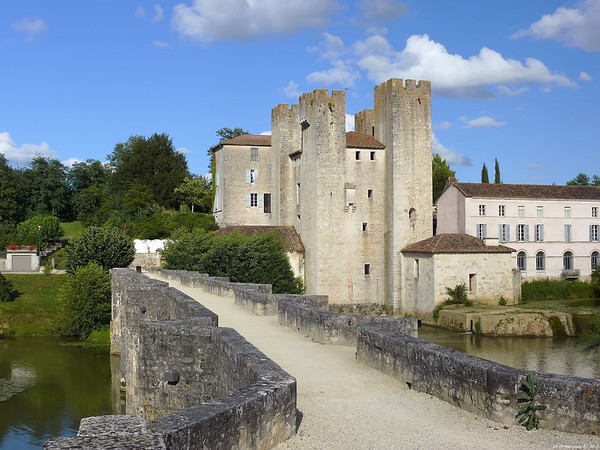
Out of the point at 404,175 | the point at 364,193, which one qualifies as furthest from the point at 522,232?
the point at 364,193

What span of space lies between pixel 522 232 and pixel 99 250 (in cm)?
2954

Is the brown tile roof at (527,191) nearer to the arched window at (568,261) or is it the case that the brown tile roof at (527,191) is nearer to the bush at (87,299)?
the arched window at (568,261)

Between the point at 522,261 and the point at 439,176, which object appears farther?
the point at 439,176

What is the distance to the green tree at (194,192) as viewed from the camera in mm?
65000

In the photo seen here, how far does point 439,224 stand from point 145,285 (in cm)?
3584

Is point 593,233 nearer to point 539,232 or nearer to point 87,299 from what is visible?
point 539,232

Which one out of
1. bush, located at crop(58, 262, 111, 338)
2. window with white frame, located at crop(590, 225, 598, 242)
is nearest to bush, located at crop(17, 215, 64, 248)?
bush, located at crop(58, 262, 111, 338)

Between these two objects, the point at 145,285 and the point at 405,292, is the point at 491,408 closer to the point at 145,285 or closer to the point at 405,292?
the point at 145,285

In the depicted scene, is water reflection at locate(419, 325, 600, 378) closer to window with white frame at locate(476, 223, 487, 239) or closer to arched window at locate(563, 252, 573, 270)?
window with white frame at locate(476, 223, 487, 239)

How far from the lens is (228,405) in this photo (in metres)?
5.45

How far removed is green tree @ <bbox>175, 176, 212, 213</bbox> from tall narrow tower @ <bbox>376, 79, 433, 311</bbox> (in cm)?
2537

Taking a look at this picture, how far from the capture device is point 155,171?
68.6 m

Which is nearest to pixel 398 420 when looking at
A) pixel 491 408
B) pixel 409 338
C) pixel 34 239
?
pixel 491 408

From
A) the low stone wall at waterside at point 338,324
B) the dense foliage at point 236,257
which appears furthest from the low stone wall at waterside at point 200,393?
A: the dense foliage at point 236,257
